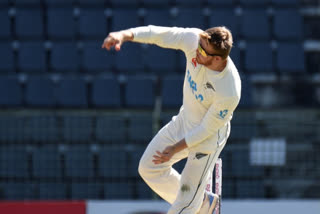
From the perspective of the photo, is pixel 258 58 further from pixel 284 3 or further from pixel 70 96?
pixel 70 96

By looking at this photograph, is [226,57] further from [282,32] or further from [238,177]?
[282,32]

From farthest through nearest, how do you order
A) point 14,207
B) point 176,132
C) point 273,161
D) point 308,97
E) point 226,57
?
1. point 308,97
2. point 273,161
3. point 14,207
4. point 176,132
5. point 226,57

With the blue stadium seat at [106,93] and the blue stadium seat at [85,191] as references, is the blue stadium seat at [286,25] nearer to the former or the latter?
the blue stadium seat at [106,93]

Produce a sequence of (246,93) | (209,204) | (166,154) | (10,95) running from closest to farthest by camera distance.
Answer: (166,154), (209,204), (246,93), (10,95)

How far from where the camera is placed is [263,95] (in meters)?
9.84

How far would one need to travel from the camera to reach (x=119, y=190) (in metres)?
8.28

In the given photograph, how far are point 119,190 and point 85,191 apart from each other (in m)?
0.40

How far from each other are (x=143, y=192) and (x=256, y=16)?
128 inches

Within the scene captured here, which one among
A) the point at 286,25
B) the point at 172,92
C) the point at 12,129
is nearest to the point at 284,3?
the point at 286,25

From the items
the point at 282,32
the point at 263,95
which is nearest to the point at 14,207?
the point at 263,95

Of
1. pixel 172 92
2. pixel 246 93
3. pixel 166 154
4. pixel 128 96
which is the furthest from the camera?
pixel 128 96

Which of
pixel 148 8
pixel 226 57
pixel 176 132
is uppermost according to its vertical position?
pixel 148 8

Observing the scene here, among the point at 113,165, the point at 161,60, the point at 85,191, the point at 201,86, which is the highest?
the point at 161,60

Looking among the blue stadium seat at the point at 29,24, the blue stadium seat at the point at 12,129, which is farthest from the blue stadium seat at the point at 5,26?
the blue stadium seat at the point at 12,129
